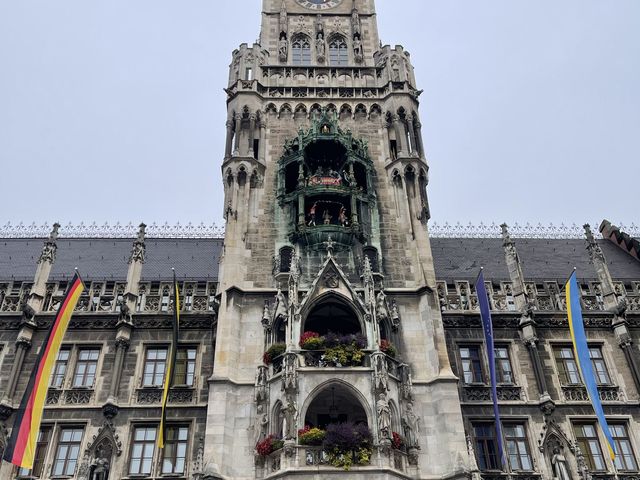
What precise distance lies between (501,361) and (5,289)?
21.6m

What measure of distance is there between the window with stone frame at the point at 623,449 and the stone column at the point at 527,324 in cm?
275

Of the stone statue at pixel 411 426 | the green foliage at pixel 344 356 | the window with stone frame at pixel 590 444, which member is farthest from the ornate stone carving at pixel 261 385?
the window with stone frame at pixel 590 444

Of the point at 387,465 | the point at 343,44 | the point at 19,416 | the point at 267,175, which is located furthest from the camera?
the point at 343,44

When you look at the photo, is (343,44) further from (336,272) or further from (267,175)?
(336,272)

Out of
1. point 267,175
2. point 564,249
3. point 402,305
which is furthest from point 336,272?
point 564,249

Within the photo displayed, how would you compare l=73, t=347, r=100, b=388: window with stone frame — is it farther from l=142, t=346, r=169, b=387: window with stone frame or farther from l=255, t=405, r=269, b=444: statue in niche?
l=255, t=405, r=269, b=444: statue in niche

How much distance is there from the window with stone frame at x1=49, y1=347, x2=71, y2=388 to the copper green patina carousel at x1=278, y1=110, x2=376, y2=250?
409 inches

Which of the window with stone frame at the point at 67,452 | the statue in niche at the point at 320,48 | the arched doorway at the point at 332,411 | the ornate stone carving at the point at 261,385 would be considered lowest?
the window with stone frame at the point at 67,452

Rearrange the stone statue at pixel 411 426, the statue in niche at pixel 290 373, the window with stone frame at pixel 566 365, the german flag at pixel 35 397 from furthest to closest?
the window with stone frame at pixel 566 365
the stone statue at pixel 411 426
the statue in niche at pixel 290 373
the german flag at pixel 35 397

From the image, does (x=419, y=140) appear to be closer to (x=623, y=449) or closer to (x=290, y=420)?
(x=290, y=420)

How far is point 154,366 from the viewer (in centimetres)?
2764

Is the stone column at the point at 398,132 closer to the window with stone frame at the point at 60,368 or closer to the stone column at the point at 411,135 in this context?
the stone column at the point at 411,135

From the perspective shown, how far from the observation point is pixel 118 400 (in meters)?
26.4

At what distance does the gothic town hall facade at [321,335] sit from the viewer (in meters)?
23.6
